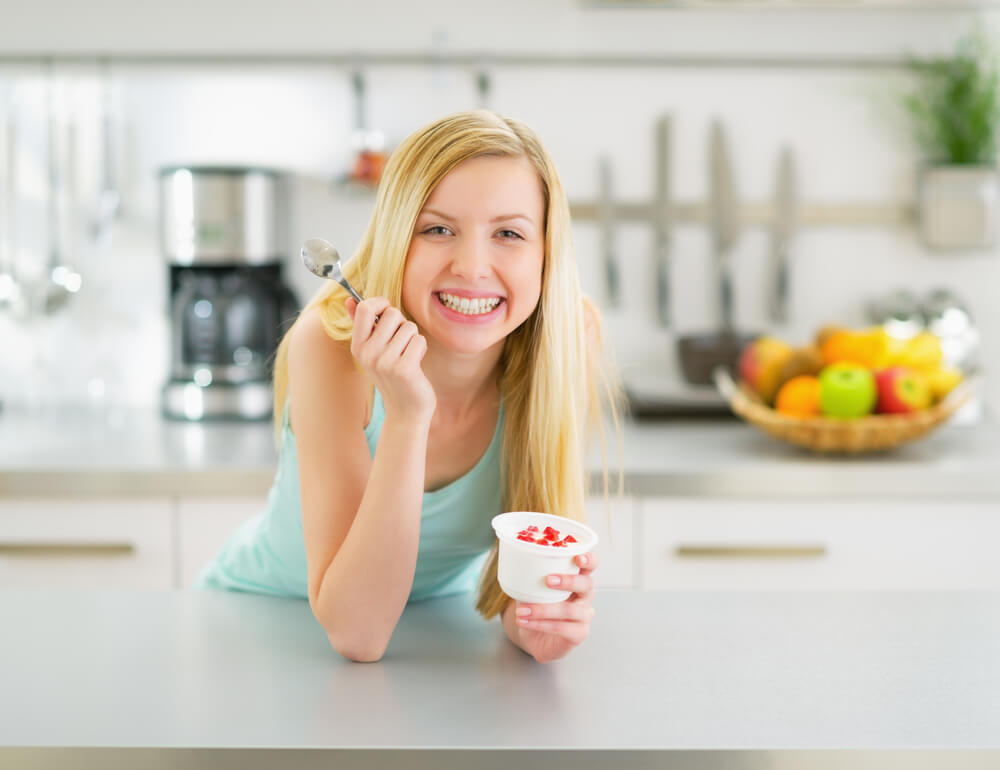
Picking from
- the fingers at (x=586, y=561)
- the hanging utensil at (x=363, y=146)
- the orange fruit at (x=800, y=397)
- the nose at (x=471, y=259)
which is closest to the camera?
the fingers at (x=586, y=561)

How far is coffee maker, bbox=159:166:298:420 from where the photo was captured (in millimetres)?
2133

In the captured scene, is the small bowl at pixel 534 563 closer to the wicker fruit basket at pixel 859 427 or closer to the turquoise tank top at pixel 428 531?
the turquoise tank top at pixel 428 531

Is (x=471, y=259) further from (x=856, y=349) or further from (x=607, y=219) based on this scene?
(x=607, y=219)

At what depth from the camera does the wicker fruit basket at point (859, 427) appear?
5.89ft

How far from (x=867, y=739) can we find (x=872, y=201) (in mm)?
1900

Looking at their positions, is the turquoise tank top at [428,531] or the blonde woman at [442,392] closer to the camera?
the blonde woman at [442,392]

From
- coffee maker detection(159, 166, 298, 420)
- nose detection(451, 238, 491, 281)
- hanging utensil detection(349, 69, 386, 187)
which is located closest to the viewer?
nose detection(451, 238, 491, 281)

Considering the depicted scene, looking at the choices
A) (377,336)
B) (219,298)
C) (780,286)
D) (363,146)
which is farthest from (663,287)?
(377,336)

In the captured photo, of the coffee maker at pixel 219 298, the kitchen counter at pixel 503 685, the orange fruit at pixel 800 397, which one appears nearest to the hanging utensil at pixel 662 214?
the orange fruit at pixel 800 397

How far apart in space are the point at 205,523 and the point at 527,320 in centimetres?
97

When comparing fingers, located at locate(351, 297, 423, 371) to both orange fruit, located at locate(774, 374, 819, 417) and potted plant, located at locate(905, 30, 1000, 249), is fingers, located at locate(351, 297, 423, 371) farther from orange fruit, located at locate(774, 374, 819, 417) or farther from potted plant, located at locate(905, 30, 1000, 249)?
potted plant, located at locate(905, 30, 1000, 249)

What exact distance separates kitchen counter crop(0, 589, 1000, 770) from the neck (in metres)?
0.22

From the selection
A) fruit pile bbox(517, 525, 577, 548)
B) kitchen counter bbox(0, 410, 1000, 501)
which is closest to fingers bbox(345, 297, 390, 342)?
fruit pile bbox(517, 525, 577, 548)

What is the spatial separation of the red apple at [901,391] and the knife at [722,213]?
52cm
